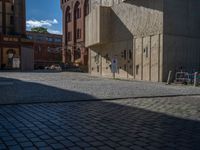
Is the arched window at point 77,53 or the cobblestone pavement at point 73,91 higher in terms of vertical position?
the arched window at point 77,53

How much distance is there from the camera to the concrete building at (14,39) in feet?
161

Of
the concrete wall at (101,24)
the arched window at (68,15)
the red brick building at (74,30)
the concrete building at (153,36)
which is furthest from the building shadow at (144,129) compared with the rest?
the arched window at (68,15)

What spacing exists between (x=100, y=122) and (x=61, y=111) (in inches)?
66.1

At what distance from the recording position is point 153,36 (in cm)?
2150

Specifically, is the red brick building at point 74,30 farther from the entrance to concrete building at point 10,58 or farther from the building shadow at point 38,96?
the building shadow at point 38,96

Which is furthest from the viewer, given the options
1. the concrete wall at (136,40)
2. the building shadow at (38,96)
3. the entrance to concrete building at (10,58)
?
the entrance to concrete building at (10,58)

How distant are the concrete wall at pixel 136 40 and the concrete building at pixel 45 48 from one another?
161 ft

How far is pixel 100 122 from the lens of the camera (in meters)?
6.03

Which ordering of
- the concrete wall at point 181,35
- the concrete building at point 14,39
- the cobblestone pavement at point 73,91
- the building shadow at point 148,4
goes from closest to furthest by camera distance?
1. the cobblestone pavement at point 73,91
2. the concrete wall at point 181,35
3. the building shadow at point 148,4
4. the concrete building at point 14,39

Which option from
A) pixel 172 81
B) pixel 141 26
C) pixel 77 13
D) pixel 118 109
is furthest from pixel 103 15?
pixel 77 13

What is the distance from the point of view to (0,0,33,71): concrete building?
161 ft

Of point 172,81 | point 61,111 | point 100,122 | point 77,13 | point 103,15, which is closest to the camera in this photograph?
point 100,122

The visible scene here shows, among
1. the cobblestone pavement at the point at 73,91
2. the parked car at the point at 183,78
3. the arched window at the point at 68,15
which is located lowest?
the cobblestone pavement at the point at 73,91

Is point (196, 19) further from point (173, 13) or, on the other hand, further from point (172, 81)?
point (172, 81)
